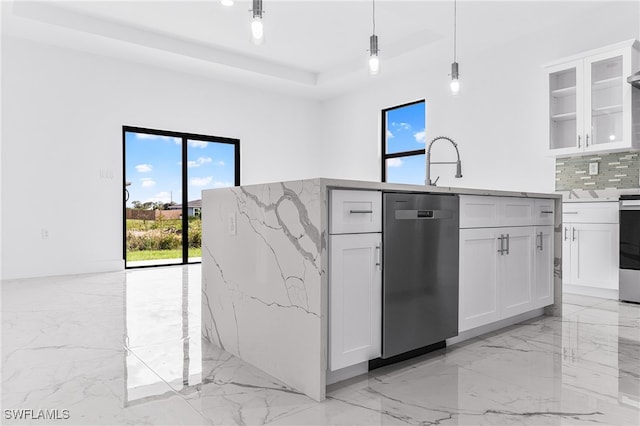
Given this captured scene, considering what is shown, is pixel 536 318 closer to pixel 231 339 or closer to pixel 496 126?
pixel 231 339

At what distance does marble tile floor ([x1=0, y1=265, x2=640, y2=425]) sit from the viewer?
1.47m

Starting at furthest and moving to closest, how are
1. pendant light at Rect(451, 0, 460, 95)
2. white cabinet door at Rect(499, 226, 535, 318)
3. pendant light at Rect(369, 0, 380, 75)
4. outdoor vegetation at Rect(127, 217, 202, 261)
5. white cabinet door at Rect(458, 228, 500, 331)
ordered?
outdoor vegetation at Rect(127, 217, 202, 261), pendant light at Rect(451, 0, 460, 95), pendant light at Rect(369, 0, 380, 75), white cabinet door at Rect(499, 226, 535, 318), white cabinet door at Rect(458, 228, 500, 331)

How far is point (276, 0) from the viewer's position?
409cm

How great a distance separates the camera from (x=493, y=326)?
2.54 m

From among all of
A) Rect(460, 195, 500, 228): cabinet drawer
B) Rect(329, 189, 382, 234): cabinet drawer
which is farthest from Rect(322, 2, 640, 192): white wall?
Rect(329, 189, 382, 234): cabinet drawer

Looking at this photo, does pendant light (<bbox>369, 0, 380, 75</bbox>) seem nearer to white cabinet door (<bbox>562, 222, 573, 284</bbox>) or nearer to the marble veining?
the marble veining

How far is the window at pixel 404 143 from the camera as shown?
19.3 ft

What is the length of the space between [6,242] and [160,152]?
6.62ft

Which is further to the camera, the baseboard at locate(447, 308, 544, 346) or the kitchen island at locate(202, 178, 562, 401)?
the baseboard at locate(447, 308, 544, 346)

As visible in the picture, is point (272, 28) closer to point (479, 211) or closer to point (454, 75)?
point (454, 75)

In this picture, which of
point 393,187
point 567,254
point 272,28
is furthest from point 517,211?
point 272,28

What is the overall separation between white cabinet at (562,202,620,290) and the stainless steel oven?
8 cm

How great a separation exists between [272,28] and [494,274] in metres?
3.69

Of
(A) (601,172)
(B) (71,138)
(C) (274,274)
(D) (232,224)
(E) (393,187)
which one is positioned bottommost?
(C) (274,274)
